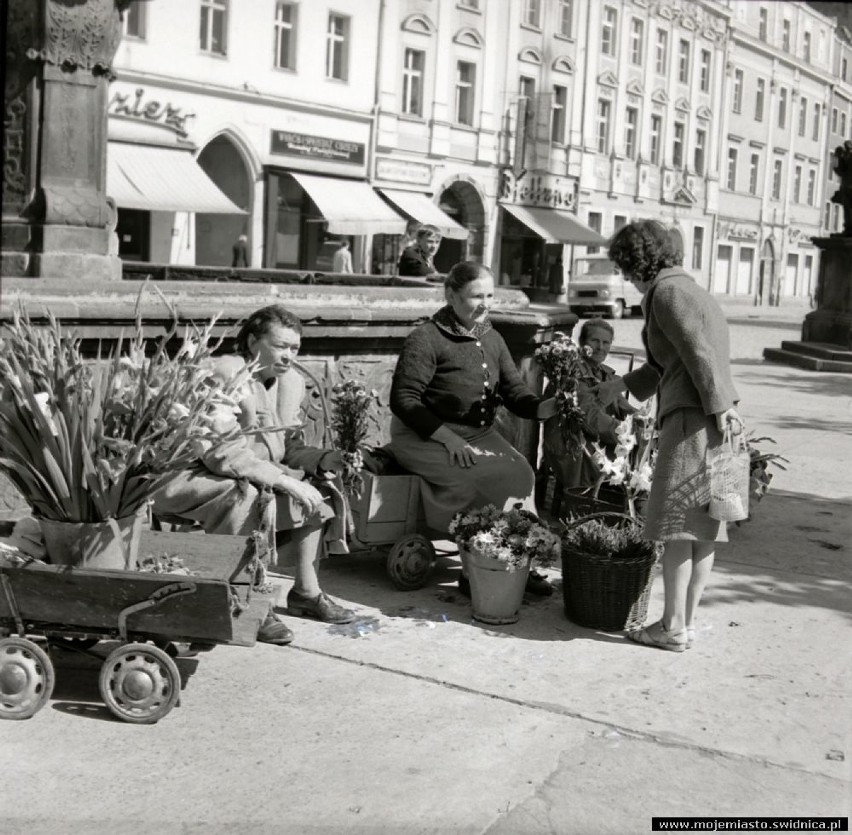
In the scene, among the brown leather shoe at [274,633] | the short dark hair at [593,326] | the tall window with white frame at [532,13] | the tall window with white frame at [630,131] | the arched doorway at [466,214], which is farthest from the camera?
the tall window with white frame at [630,131]

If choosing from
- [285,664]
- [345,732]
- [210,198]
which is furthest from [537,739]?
[210,198]

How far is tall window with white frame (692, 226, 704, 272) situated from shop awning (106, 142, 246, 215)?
26.1 metres

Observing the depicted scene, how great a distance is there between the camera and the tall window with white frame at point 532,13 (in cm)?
3559

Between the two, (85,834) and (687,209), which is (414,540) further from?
(687,209)

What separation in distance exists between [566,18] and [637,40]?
4756 millimetres

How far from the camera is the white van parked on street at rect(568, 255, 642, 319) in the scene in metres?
31.7

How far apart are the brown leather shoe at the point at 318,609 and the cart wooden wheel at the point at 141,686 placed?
3.75 feet

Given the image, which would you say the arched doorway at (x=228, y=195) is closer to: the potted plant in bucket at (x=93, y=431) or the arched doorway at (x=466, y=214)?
the arched doorway at (x=466, y=214)

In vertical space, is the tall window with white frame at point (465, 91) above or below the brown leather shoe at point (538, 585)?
above

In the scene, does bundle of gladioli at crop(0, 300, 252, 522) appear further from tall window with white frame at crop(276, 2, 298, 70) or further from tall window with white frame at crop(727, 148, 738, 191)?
tall window with white frame at crop(727, 148, 738, 191)

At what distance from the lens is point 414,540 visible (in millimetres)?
5594

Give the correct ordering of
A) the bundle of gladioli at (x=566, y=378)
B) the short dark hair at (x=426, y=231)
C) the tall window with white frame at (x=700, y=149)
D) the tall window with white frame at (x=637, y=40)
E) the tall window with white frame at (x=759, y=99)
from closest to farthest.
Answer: the bundle of gladioli at (x=566, y=378)
the short dark hair at (x=426, y=231)
the tall window with white frame at (x=637, y=40)
the tall window with white frame at (x=759, y=99)
the tall window with white frame at (x=700, y=149)

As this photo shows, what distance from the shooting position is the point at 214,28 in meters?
26.3

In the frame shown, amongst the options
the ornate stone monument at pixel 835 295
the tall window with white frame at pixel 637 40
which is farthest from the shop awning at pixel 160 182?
the tall window with white frame at pixel 637 40
